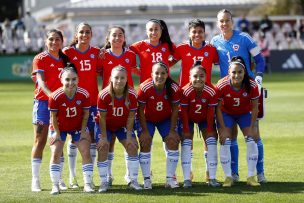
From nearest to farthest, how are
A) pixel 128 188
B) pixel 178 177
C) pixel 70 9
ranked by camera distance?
pixel 128 188 → pixel 178 177 → pixel 70 9

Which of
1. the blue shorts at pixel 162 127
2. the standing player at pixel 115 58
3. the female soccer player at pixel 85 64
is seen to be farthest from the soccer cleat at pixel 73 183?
the blue shorts at pixel 162 127

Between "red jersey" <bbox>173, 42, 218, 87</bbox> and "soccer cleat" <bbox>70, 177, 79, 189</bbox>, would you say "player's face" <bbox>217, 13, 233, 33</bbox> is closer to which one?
"red jersey" <bbox>173, 42, 218, 87</bbox>

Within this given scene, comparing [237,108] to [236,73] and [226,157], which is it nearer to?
[236,73]

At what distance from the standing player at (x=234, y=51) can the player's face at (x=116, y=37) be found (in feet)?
4.56

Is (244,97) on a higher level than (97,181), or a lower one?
higher

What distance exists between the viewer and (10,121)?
855 inches

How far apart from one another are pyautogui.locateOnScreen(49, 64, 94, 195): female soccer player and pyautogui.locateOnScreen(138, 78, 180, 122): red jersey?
0.76 m

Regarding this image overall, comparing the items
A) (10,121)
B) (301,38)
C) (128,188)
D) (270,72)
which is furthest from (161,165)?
(301,38)

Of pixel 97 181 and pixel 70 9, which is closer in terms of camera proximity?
pixel 97 181

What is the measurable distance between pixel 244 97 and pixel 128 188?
6.49 ft

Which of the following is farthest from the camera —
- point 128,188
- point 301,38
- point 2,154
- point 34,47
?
point 301,38

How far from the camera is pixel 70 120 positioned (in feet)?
37.7

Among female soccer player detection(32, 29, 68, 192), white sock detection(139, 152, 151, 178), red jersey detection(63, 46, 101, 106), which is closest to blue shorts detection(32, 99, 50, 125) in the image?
female soccer player detection(32, 29, 68, 192)

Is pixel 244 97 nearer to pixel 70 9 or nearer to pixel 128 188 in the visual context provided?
pixel 128 188
